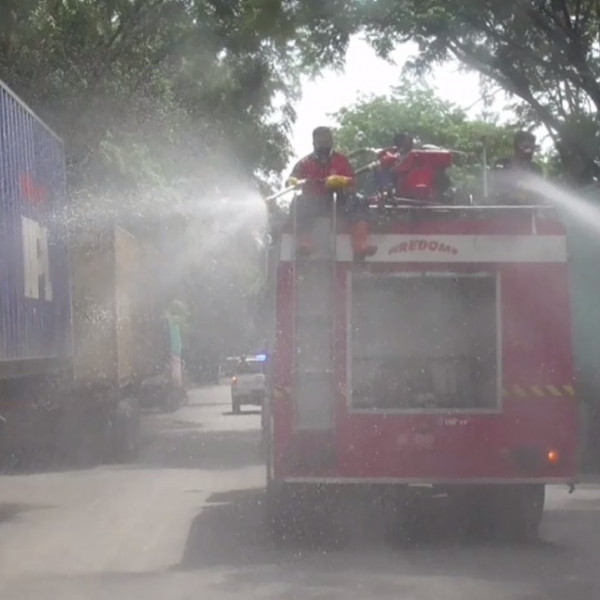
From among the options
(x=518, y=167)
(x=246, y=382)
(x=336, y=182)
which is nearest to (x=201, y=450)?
(x=518, y=167)

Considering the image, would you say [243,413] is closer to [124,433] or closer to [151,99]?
[151,99]

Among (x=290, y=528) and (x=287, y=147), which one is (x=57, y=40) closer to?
(x=287, y=147)

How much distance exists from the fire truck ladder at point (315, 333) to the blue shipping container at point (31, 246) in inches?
118

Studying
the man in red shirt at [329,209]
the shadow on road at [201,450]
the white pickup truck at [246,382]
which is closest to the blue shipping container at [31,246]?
the man in red shirt at [329,209]

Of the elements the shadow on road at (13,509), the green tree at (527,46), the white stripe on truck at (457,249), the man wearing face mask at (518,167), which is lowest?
the shadow on road at (13,509)

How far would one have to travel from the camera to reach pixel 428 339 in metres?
11.9

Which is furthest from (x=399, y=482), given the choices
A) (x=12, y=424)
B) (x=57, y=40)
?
(x=57, y=40)

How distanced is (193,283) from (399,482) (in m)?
33.5

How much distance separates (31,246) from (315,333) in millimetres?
4288

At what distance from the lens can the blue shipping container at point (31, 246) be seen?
44.5ft

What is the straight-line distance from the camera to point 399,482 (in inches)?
465

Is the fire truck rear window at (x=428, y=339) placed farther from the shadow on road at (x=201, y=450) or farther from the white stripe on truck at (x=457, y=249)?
the shadow on road at (x=201, y=450)

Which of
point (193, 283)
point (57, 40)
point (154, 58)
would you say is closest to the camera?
point (57, 40)

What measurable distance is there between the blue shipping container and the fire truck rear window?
3472 mm
